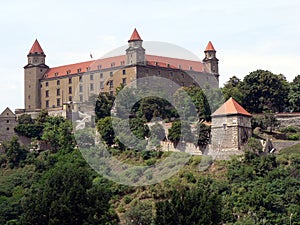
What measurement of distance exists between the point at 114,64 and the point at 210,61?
9.02 m

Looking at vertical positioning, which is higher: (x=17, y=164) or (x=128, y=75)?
(x=128, y=75)

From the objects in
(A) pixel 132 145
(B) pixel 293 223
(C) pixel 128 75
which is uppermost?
(C) pixel 128 75

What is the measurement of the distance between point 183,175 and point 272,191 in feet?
23.8

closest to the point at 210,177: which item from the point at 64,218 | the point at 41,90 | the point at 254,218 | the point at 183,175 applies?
the point at 183,175

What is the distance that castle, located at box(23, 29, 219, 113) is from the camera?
90000 mm

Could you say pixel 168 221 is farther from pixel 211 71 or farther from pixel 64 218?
pixel 211 71

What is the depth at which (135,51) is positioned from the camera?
89375mm

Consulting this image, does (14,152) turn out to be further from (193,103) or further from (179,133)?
(179,133)

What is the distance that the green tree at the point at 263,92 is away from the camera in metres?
80.8

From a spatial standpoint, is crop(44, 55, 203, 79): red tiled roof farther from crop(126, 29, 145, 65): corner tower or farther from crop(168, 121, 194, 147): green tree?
crop(168, 121, 194, 147): green tree

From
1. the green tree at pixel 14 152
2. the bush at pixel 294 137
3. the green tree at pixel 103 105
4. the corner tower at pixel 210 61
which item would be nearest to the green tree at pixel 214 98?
the bush at pixel 294 137

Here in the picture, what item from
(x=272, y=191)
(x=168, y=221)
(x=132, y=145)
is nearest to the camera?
(x=168, y=221)

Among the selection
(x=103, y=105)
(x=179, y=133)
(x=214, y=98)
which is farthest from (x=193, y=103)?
(x=103, y=105)

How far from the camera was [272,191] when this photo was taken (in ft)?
207
